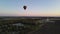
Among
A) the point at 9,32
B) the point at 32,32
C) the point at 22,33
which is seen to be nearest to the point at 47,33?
the point at 32,32

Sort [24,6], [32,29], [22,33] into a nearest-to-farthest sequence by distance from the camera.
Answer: [24,6] → [22,33] → [32,29]

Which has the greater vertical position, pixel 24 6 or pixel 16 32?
pixel 24 6

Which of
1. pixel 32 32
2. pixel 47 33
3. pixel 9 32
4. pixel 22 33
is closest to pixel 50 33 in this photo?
pixel 47 33

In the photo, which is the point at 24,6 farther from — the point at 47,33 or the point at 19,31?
the point at 47,33

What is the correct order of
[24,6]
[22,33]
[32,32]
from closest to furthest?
[24,6]
[22,33]
[32,32]

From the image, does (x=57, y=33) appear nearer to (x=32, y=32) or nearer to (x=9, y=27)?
(x=32, y=32)

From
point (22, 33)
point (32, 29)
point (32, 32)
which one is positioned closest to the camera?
point (22, 33)

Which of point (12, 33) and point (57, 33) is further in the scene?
point (57, 33)

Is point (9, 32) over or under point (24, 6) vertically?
under

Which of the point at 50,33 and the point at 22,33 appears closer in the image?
the point at 22,33
